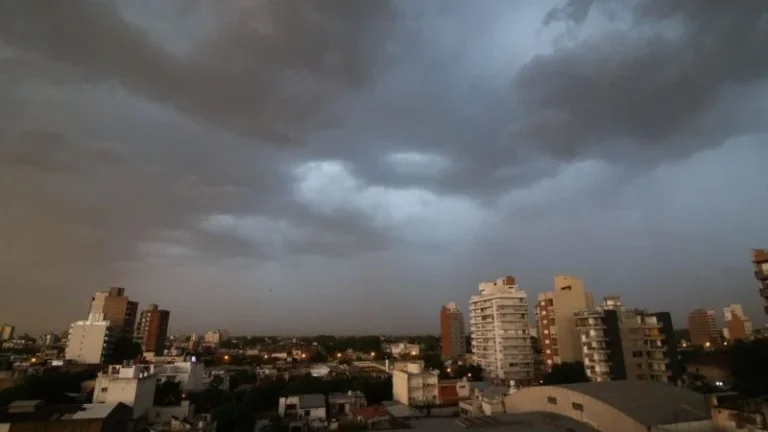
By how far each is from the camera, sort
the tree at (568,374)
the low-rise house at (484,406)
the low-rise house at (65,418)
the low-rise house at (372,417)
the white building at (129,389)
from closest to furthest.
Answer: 1. the low-rise house at (65,418)
2. the low-rise house at (372,417)
3. the low-rise house at (484,406)
4. the white building at (129,389)
5. the tree at (568,374)

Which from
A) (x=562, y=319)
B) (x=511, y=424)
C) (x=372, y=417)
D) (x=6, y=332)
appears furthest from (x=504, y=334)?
(x=6, y=332)

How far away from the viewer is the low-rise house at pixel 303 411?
30.5 metres

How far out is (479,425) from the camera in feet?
67.1

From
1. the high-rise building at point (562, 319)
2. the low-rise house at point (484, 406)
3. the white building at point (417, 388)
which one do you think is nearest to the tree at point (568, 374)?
the high-rise building at point (562, 319)

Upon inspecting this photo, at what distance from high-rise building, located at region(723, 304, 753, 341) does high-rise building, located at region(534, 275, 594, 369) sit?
58.7m

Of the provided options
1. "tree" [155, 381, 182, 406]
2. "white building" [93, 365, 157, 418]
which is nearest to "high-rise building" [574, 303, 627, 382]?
"tree" [155, 381, 182, 406]

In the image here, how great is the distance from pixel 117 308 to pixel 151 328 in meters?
10.3

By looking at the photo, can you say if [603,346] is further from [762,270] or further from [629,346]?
[762,270]

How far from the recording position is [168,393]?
36.6 m

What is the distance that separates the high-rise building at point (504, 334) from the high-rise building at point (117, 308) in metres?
68.8

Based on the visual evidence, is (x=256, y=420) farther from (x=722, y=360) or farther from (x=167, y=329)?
(x=167, y=329)

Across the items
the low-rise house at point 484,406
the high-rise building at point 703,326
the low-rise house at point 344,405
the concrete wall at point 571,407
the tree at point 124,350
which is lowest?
the low-rise house at point 344,405

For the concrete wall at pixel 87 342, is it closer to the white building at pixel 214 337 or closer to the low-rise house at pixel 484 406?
the low-rise house at pixel 484 406

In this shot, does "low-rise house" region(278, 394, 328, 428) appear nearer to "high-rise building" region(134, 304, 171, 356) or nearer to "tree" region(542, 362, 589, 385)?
"tree" region(542, 362, 589, 385)
